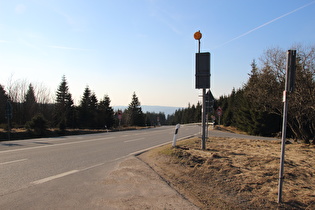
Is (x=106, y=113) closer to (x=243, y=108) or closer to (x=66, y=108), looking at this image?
(x=66, y=108)

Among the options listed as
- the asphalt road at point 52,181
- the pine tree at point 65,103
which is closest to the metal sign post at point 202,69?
the asphalt road at point 52,181

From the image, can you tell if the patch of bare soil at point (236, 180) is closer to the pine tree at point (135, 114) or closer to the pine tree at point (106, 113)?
the pine tree at point (106, 113)

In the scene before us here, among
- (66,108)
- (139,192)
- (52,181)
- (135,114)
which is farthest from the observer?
(135,114)

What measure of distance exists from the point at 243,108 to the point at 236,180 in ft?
114

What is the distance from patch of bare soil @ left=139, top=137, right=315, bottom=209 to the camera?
4250mm

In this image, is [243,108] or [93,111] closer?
[243,108]

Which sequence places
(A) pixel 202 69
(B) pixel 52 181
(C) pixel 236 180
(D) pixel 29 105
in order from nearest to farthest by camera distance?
1. (C) pixel 236 180
2. (B) pixel 52 181
3. (A) pixel 202 69
4. (D) pixel 29 105

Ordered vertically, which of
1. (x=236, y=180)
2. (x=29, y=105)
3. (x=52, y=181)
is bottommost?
(x=52, y=181)

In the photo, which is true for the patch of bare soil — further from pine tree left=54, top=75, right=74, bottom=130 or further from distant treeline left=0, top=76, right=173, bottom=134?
pine tree left=54, top=75, right=74, bottom=130

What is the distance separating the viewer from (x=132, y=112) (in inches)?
2926

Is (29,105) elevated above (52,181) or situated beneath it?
elevated above

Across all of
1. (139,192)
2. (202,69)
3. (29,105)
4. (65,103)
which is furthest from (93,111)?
(139,192)

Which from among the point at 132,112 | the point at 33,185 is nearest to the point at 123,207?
the point at 33,185

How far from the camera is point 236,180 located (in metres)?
5.39
